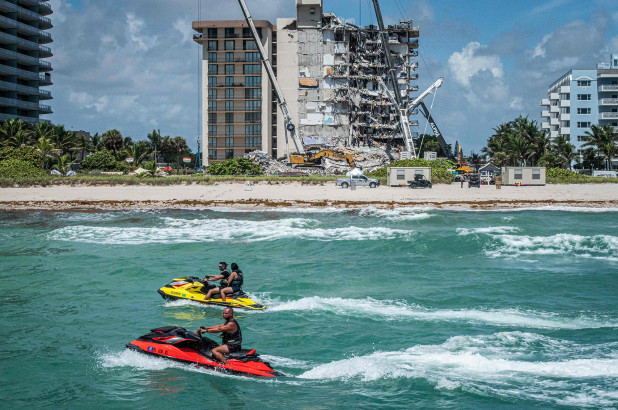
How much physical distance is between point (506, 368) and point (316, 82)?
79.6m

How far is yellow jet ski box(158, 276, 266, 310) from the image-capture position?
16906 mm

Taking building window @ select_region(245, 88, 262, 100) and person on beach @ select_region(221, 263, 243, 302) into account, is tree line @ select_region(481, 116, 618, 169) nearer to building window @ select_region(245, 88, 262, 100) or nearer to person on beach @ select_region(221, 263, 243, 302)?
building window @ select_region(245, 88, 262, 100)

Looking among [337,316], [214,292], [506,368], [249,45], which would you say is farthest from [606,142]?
[506,368]

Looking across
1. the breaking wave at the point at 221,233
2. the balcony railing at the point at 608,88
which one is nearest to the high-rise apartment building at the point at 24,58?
the breaking wave at the point at 221,233

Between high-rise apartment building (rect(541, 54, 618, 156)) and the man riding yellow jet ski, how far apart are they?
8109cm

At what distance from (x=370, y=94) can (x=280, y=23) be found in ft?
59.7

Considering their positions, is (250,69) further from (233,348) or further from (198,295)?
(233,348)

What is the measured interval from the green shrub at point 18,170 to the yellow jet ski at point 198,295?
43.5m

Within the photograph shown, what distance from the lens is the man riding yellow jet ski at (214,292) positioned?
55.6 feet

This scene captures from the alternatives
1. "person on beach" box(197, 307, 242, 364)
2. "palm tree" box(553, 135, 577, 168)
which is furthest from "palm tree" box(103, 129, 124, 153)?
"person on beach" box(197, 307, 242, 364)

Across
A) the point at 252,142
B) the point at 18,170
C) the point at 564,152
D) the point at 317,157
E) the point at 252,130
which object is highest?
the point at 252,130

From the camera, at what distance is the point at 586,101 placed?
89.4 metres

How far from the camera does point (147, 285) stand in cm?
2022

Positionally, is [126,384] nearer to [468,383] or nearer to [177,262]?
[468,383]
